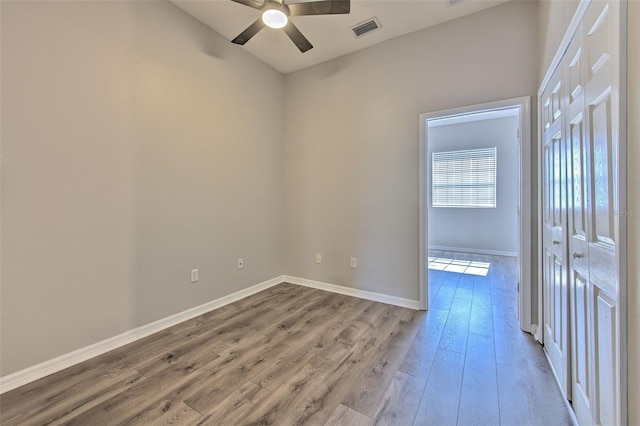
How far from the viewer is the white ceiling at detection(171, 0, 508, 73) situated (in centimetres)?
246

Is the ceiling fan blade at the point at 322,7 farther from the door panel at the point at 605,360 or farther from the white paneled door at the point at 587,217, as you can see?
the door panel at the point at 605,360

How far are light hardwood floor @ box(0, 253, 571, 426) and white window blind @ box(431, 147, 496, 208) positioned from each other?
3677 mm

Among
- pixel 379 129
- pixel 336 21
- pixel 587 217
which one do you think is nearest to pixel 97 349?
pixel 587 217

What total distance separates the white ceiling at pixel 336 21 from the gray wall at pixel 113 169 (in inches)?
7.2

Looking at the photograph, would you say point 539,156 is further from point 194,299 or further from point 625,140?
point 194,299

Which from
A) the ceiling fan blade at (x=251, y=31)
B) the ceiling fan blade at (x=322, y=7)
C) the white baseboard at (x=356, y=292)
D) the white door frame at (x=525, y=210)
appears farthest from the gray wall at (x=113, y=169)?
the white door frame at (x=525, y=210)

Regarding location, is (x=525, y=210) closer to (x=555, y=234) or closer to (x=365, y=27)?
(x=555, y=234)

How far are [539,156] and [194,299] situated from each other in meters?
3.48

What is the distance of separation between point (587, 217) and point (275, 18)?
2.43 m

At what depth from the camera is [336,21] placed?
2.68m

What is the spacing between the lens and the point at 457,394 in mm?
1585

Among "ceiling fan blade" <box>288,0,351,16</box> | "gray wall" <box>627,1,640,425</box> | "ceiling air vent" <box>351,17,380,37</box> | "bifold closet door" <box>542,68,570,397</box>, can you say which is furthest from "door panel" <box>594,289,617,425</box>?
"ceiling air vent" <box>351,17,380,37</box>

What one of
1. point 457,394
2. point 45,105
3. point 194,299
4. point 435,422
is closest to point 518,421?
point 457,394

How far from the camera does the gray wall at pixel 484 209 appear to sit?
5387 millimetres
